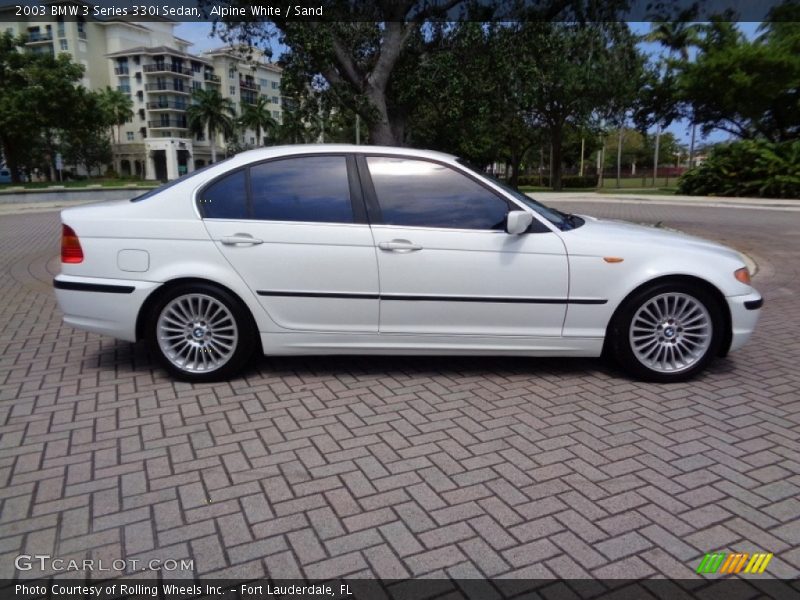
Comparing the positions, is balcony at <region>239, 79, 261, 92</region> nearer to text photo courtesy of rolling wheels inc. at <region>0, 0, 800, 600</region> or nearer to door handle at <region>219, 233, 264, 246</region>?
text photo courtesy of rolling wheels inc. at <region>0, 0, 800, 600</region>

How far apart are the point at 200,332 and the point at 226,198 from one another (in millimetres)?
991

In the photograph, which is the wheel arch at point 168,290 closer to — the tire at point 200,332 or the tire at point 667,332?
the tire at point 200,332

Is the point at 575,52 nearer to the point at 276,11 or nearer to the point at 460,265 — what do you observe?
the point at 276,11

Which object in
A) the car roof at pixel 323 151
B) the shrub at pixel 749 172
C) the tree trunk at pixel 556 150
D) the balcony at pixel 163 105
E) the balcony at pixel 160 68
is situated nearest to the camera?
the car roof at pixel 323 151

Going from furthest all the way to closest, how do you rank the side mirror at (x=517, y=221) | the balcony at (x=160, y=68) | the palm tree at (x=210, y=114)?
1. the balcony at (x=160, y=68)
2. the palm tree at (x=210, y=114)
3. the side mirror at (x=517, y=221)

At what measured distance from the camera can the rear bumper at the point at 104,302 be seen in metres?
4.43

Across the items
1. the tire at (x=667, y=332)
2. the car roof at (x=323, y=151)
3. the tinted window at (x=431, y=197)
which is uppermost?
the car roof at (x=323, y=151)

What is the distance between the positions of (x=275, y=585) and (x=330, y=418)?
158cm

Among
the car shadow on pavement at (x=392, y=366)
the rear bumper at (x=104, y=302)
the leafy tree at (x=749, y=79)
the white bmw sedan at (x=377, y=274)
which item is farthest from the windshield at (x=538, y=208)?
the leafy tree at (x=749, y=79)

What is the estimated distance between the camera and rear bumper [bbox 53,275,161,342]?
14.5 ft

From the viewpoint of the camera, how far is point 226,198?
4.51m

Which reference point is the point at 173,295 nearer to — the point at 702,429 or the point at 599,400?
the point at 599,400

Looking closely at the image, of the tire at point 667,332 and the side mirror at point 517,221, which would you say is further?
the tire at point 667,332

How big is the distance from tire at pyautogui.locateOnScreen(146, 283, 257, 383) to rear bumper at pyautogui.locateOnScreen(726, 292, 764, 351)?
347 centimetres
